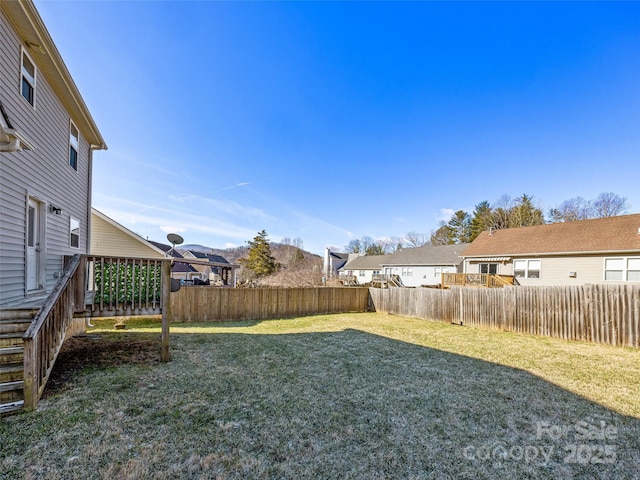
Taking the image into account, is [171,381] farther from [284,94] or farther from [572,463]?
[284,94]

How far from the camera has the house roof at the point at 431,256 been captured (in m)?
24.4

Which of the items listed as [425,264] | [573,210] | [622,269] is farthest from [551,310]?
[573,210]

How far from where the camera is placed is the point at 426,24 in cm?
924

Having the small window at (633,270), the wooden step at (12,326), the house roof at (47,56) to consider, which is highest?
the house roof at (47,56)

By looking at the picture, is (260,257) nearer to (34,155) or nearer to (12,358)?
(34,155)

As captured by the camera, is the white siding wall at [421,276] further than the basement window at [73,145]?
Yes

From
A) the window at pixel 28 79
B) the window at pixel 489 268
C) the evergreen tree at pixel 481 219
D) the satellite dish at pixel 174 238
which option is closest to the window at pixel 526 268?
the window at pixel 489 268

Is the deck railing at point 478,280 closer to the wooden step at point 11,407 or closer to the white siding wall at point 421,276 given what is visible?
the white siding wall at point 421,276

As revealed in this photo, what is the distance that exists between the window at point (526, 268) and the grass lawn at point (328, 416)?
978 centimetres

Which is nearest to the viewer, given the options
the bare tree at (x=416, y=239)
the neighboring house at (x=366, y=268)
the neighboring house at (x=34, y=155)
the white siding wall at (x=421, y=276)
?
the neighboring house at (x=34, y=155)

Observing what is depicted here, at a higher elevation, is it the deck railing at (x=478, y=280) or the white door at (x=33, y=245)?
the white door at (x=33, y=245)

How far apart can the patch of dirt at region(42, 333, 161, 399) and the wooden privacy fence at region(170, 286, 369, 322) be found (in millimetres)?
2948

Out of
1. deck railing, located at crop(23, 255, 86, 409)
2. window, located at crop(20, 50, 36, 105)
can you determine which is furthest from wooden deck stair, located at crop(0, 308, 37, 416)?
window, located at crop(20, 50, 36, 105)

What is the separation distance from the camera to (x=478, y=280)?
1573 centimetres
